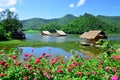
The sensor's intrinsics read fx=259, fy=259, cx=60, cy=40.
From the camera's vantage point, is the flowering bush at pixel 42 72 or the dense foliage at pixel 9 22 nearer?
the flowering bush at pixel 42 72

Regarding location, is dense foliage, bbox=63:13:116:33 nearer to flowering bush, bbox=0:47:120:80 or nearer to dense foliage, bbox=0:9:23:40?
dense foliage, bbox=0:9:23:40

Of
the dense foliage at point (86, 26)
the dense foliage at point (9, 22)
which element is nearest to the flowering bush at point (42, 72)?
the dense foliage at point (9, 22)

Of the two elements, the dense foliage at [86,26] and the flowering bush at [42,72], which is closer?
the flowering bush at [42,72]

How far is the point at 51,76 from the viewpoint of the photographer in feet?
22.6

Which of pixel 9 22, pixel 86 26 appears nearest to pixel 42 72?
pixel 9 22

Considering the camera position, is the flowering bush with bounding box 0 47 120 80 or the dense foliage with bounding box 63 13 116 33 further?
the dense foliage with bounding box 63 13 116 33

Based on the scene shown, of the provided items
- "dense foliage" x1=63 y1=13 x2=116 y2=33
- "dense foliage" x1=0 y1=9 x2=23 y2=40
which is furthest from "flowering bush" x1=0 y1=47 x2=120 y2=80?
"dense foliage" x1=63 y1=13 x2=116 y2=33

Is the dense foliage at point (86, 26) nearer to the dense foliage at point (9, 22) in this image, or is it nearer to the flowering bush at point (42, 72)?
the dense foliage at point (9, 22)

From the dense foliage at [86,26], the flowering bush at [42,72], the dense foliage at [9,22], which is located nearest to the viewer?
the flowering bush at [42,72]

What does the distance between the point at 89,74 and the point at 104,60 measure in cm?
232

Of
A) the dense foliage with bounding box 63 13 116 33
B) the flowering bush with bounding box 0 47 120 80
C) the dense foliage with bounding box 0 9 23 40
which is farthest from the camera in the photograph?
the dense foliage with bounding box 63 13 116 33

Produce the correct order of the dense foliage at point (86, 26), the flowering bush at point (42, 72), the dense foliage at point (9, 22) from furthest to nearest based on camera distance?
the dense foliage at point (86, 26)
the dense foliage at point (9, 22)
the flowering bush at point (42, 72)

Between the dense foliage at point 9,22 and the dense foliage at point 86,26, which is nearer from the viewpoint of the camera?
the dense foliage at point 9,22

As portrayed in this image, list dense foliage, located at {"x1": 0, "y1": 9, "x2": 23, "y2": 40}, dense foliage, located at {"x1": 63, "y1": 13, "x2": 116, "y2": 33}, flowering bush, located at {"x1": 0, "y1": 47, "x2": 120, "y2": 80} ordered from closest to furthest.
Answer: flowering bush, located at {"x1": 0, "y1": 47, "x2": 120, "y2": 80}
dense foliage, located at {"x1": 0, "y1": 9, "x2": 23, "y2": 40}
dense foliage, located at {"x1": 63, "y1": 13, "x2": 116, "y2": 33}
